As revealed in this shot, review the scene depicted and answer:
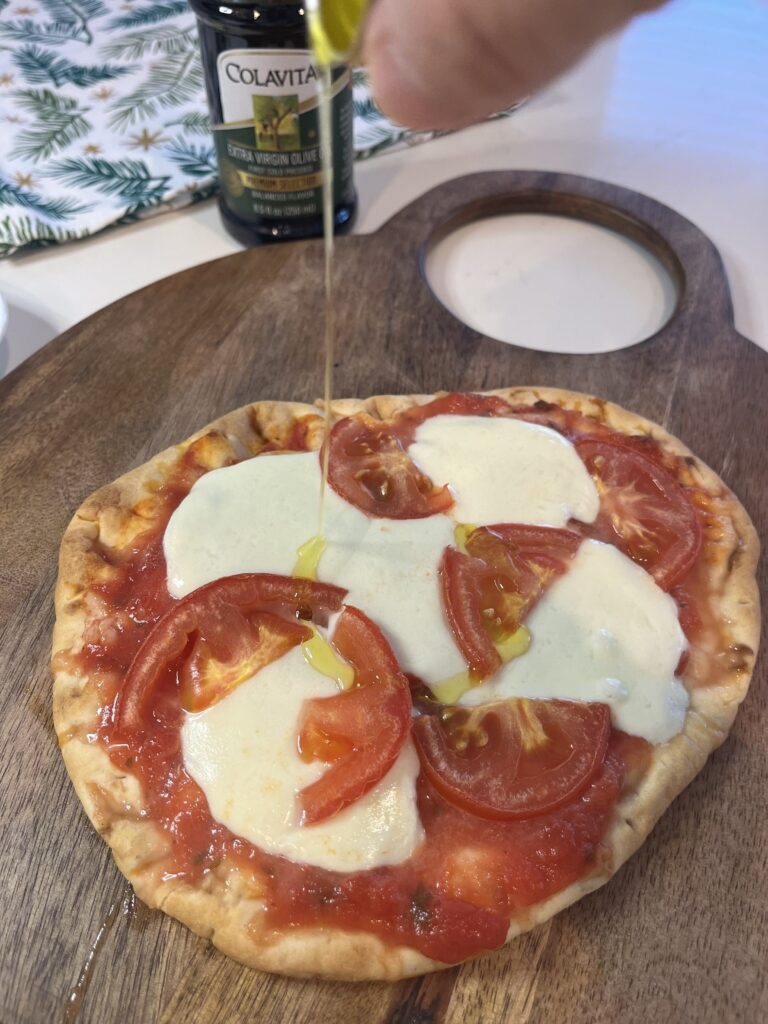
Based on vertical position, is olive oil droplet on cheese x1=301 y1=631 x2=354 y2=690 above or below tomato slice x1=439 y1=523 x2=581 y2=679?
below

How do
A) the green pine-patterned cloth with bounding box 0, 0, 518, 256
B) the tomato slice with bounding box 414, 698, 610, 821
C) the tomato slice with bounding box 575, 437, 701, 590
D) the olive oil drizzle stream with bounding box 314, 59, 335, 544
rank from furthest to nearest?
the green pine-patterned cloth with bounding box 0, 0, 518, 256, the tomato slice with bounding box 575, 437, 701, 590, the tomato slice with bounding box 414, 698, 610, 821, the olive oil drizzle stream with bounding box 314, 59, 335, 544

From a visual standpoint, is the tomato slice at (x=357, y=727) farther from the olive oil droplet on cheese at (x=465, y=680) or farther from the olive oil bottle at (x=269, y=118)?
the olive oil bottle at (x=269, y=118)

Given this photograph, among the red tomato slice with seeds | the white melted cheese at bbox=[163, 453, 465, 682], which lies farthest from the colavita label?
the white melted cheese at bbox=[163, 453, 465, 682]

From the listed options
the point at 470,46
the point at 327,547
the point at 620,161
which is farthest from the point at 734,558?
the point at 620,161

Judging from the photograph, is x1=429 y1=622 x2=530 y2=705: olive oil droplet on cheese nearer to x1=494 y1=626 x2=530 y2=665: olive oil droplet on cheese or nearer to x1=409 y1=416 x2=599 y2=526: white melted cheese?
x1=494 y1=626 x2=530 y2=665: olive oil droplet on cheese

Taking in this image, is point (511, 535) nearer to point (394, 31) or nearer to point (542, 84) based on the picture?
point (542, 84)

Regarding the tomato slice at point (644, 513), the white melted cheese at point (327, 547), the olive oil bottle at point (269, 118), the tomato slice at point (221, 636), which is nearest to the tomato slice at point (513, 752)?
the white melted cheese at point (327, 547)

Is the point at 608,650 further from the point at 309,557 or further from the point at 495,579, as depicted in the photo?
the point at 309,557
